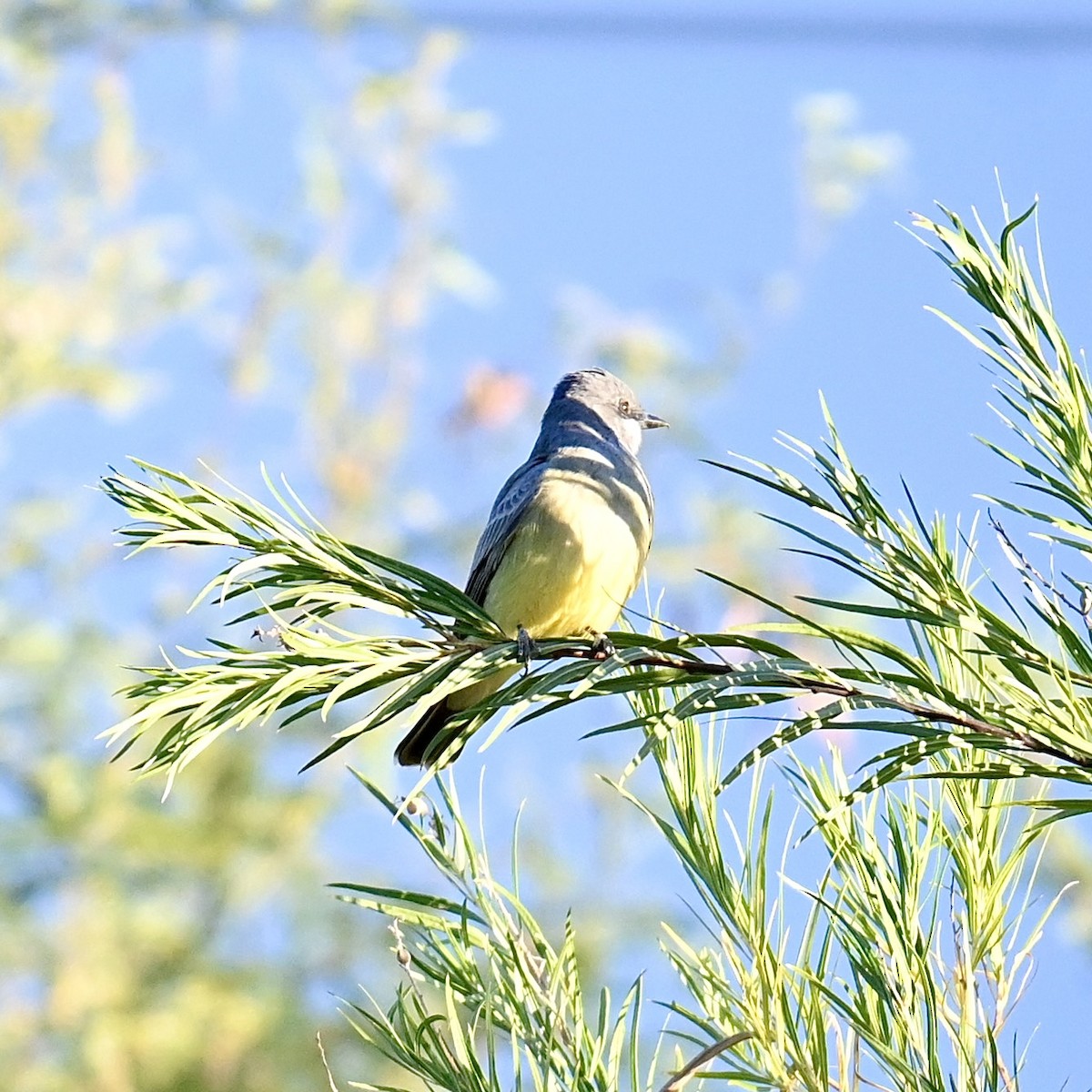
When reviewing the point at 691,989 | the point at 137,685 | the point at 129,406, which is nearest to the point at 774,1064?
the point at 691,989

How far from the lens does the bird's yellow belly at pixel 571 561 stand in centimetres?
291

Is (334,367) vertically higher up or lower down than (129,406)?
higher up

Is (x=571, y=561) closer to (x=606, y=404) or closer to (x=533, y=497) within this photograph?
(x=533, y=497)

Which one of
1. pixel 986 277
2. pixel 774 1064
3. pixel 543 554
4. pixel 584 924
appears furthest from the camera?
pixel 584 924

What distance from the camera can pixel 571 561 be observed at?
9.57 ft

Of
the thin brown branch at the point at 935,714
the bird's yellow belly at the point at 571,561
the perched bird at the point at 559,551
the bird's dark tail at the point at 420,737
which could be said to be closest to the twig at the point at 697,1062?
the thin brown branch at the point at 935,714

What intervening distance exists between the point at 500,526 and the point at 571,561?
284 mm

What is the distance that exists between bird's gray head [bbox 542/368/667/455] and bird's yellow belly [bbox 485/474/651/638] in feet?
2.67

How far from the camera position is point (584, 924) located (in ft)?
18.7

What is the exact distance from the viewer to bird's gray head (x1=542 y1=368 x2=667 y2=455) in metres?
3.93

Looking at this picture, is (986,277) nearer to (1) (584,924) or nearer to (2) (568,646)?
(2) (568,646)

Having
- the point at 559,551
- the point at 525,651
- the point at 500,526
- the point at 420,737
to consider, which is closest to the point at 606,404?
the point at 500,526

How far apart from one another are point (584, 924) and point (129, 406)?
98.9 inches

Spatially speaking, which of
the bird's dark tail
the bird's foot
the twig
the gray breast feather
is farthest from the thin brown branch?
the gray breast feather
